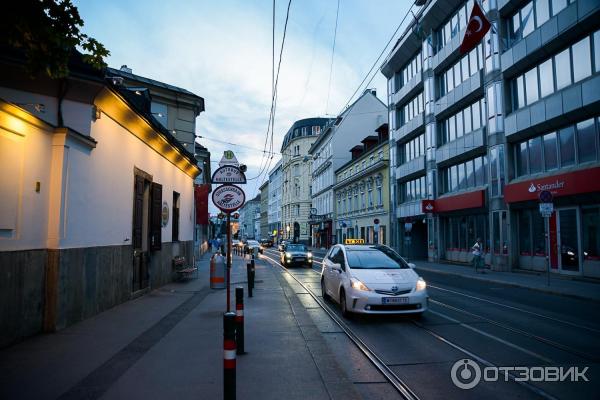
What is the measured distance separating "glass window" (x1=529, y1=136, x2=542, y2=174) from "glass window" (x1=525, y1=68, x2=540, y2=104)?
6.12 ft

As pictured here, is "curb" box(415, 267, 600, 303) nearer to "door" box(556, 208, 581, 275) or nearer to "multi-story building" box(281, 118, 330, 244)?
"door" box(556, 208, 581, 275)

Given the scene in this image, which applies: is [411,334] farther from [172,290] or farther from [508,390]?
[172,290]

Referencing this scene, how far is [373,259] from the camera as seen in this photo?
9914 millimetres

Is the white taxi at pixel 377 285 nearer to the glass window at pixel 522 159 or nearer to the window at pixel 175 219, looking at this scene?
the window at pixel 175 219

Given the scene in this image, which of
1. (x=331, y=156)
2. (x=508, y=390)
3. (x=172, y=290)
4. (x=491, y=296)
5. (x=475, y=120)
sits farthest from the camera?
(x=331, y=156)

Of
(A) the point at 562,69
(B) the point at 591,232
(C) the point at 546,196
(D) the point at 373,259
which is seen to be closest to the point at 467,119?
(A) the point at 562,69

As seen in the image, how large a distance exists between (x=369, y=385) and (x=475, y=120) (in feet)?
75.2

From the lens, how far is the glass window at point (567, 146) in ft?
→ 57.2

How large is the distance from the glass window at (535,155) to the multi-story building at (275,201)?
245 ft

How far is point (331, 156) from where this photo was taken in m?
57.0

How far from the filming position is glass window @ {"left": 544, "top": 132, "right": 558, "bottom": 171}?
728 inches

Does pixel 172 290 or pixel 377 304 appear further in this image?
pixel 172 290

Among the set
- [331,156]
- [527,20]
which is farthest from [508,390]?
[331,156]

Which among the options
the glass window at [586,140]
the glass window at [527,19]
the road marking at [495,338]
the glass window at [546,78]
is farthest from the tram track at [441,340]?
the glass window at [527,19]
